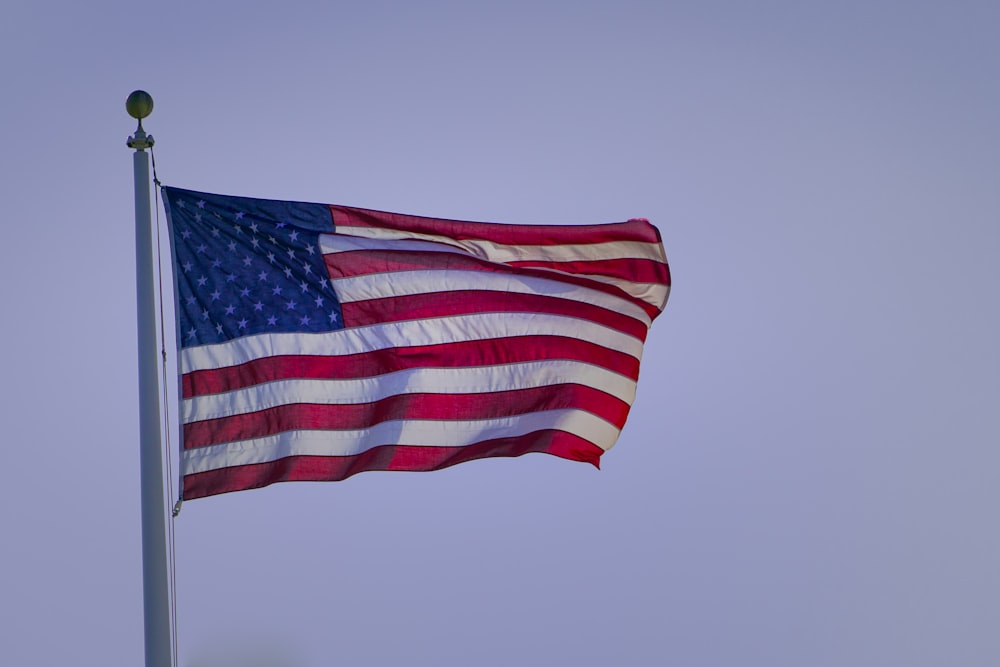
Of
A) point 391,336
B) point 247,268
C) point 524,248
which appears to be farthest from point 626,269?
point 247,268

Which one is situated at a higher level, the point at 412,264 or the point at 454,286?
the point at 412,264

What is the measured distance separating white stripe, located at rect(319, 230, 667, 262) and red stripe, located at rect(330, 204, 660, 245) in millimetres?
50

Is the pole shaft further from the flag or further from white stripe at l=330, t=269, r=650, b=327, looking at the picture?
white stripe at l=330, t=269, r=650, b=327

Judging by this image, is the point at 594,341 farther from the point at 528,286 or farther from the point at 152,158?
the point at 152,158

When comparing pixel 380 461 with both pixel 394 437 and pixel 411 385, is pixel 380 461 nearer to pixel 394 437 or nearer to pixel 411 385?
pixel 394 437

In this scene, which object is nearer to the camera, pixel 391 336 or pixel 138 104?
pixel 138 104

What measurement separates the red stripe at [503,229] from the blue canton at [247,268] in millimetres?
440

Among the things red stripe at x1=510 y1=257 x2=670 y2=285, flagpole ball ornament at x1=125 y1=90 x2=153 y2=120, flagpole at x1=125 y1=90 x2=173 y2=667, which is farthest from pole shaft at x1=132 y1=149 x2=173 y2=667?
red stripe at x1=510 y1=257 x2=670 y2=285

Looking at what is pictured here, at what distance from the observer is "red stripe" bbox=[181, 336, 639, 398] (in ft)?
52.3

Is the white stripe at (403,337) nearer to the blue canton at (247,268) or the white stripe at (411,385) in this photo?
the blue canton at (247,268)

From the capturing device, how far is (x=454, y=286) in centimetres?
1762

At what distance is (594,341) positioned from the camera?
1842 centimetres

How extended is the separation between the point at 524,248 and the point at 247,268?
340cm

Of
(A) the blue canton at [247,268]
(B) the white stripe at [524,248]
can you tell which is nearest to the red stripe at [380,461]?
(A) the blue canton at [247,268]
